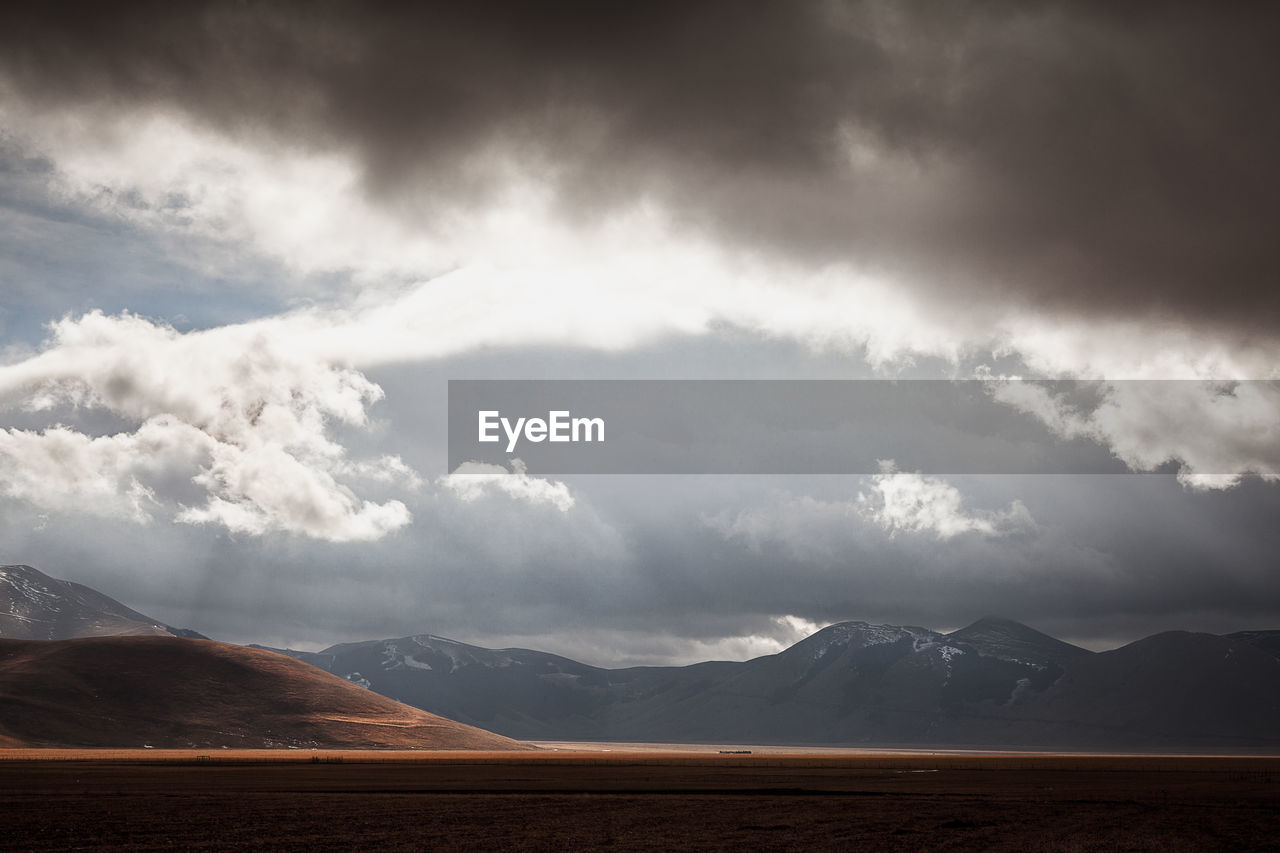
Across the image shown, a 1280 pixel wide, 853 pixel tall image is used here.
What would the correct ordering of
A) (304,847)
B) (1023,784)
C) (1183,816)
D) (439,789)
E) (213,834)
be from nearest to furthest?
1. (304,847)
2. (213,834)
3. (1183,816)
4. (439,789)
5. (1023,784)

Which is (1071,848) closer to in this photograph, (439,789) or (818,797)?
(818,797)

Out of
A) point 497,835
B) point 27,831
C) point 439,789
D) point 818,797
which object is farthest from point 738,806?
point 27,831

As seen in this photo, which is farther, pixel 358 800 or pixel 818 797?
pixel 818 797

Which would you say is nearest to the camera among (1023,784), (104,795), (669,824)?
(669,824)

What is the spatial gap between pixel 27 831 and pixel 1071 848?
1910 inches

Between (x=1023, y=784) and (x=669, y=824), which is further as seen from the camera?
(x=1023, y=784)

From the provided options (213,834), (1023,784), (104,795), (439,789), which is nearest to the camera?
(213,834)

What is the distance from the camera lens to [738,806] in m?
73.3

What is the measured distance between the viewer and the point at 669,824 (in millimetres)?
59562

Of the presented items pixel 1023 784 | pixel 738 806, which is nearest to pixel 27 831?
pixel 738 806

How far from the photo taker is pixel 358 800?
7644 centimetres

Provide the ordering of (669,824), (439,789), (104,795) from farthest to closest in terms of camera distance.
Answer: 1. (439,789)
2. (104,795)
3. (669,824)

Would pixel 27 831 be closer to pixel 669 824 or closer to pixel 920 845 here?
pixel 669 824

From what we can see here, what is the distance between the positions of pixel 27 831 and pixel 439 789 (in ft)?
143
